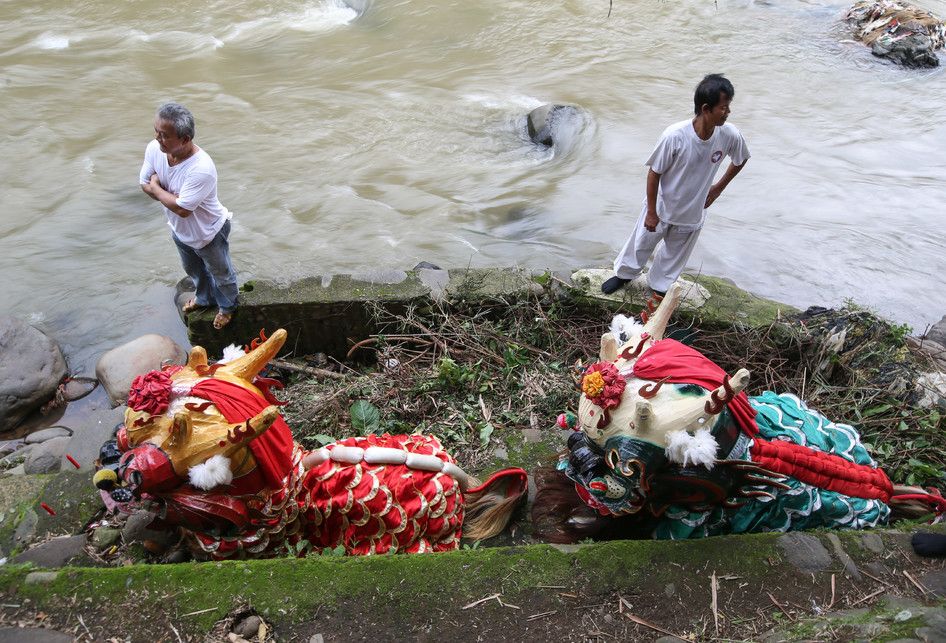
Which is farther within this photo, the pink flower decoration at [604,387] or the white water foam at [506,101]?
the white water foam at [506,101]

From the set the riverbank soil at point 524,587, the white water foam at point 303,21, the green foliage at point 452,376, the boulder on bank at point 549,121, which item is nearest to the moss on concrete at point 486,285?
the green foliage at point 452,376

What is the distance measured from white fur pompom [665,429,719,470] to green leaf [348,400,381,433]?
1.92m

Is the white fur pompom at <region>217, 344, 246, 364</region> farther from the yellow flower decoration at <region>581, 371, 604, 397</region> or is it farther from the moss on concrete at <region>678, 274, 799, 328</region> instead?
the moss on concrete at <region>678, 274, 799, 328</region>

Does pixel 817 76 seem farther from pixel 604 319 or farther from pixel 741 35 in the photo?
pixel 604 319

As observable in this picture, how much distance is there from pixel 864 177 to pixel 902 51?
4612 millimetres

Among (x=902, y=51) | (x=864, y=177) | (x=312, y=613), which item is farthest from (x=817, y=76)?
(x=312, y=613)

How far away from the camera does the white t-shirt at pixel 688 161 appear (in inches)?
184

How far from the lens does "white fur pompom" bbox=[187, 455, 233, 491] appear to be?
2.71m

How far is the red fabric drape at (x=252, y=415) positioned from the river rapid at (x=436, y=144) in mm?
3796

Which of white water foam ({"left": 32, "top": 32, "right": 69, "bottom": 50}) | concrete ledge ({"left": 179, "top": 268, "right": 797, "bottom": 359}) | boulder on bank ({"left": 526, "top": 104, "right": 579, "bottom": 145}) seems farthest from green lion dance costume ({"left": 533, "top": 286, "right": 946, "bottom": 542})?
white water foam ({"left": 32, "top": 32, "right": 69, "bottom": 50})

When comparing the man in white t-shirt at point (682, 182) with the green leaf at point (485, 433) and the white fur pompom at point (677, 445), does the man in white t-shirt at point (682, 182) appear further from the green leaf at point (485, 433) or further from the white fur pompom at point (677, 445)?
the white fur pompom at point (677, 445)

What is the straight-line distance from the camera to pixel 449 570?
268 centimetres

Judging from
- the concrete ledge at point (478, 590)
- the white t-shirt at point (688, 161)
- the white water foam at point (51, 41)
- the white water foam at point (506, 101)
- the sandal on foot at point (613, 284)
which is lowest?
the concrete ledge at point (478, 590)

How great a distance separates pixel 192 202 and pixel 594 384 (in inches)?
116
